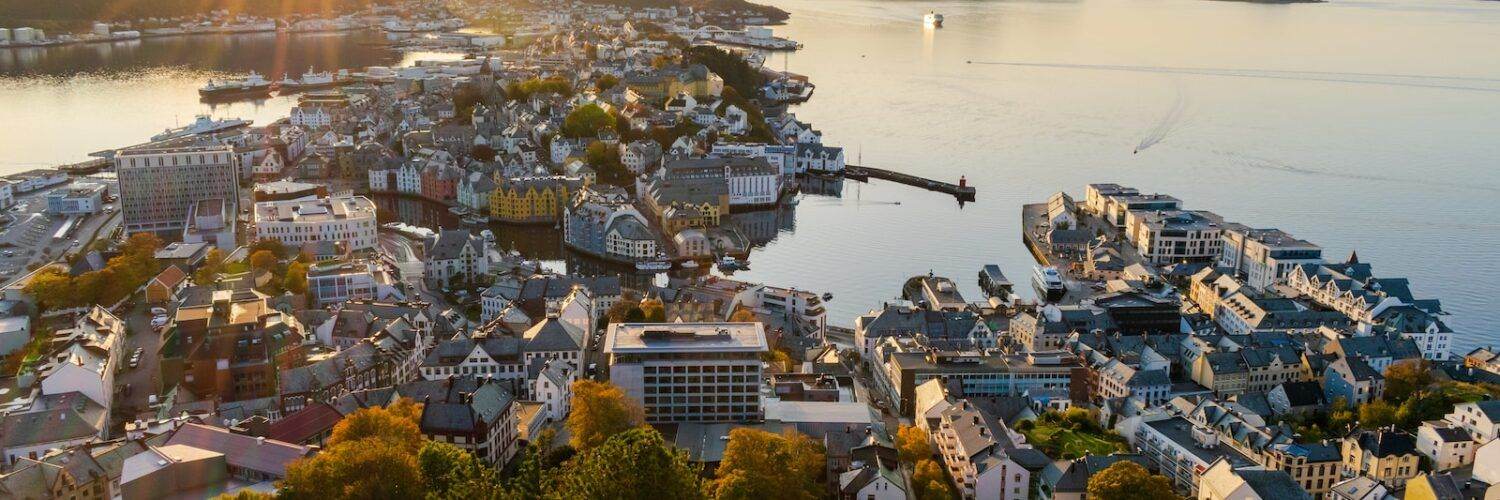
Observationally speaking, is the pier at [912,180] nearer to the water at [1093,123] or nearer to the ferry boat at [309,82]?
the water at [1093,123]

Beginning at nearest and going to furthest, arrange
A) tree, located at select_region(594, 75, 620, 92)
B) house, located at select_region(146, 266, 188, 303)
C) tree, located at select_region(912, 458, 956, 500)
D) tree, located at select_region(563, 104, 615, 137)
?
tree, located at select_region(912, 458, 956, 500), house, located at select_region(146, 266, 188, 303), tree, located at select_region(563, 104, 615, 137), tree, located at select_region(594, 75, 620, 92)

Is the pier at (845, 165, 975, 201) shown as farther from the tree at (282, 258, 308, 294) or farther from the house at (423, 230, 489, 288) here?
the tree at (282, 258, 308, 294)

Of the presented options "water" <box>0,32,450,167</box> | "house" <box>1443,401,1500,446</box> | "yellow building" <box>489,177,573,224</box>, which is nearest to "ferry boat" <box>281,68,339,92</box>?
"water" <box>0,32,450,167</box>

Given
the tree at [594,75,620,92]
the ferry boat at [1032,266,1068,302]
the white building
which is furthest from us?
the tree at [594,75,620,92]

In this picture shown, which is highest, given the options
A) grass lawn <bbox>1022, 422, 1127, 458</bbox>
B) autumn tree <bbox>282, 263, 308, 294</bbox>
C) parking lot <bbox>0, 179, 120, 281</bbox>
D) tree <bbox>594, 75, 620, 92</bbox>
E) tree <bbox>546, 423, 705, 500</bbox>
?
tree <bbox>594, 75, 620, 92</bbox>

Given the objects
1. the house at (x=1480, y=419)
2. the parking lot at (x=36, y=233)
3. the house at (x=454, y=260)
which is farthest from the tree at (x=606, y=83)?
the house at (x=1480, y=419)

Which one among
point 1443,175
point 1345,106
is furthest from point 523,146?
point 1345,106

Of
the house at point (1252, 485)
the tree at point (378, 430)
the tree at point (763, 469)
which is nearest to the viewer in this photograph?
the tree at point (763, 469)
